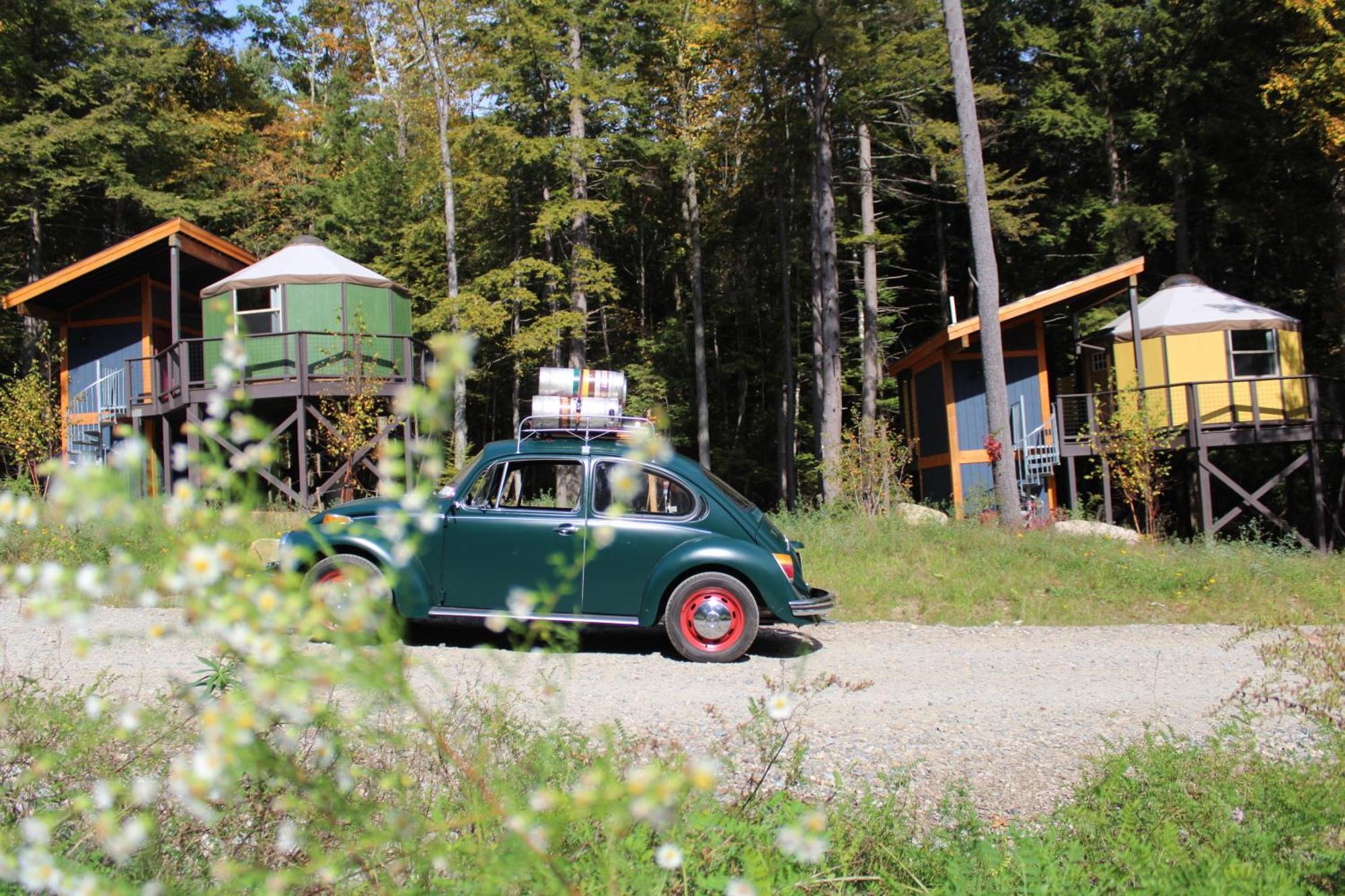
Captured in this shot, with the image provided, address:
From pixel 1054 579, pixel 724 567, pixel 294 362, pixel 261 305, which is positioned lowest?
pixel 1054 579

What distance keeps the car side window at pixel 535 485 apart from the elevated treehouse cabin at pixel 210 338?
33.2ft

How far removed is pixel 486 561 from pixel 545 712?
268 centimetres

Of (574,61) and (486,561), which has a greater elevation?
(574,61)

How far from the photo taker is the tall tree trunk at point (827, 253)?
22.1 metres

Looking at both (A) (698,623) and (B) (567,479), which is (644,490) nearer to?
(B) (567,479)

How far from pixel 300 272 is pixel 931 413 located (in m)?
15.9

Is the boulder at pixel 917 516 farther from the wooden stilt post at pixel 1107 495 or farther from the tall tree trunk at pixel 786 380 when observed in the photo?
the tall tree trunk at pixel 786 380

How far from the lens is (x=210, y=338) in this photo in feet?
69.9

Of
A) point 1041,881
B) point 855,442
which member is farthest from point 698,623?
point 855,442

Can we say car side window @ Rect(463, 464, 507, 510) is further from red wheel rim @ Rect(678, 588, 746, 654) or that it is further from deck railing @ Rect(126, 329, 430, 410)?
deck railing @ Rect(126, 329, 430, 410)

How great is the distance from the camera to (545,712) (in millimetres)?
5836

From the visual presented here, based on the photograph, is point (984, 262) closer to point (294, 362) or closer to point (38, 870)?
point (294, 362)

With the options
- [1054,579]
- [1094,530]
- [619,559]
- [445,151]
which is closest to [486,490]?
[619,559]

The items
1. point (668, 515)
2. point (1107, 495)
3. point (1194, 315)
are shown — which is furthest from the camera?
point (1194, 315)
